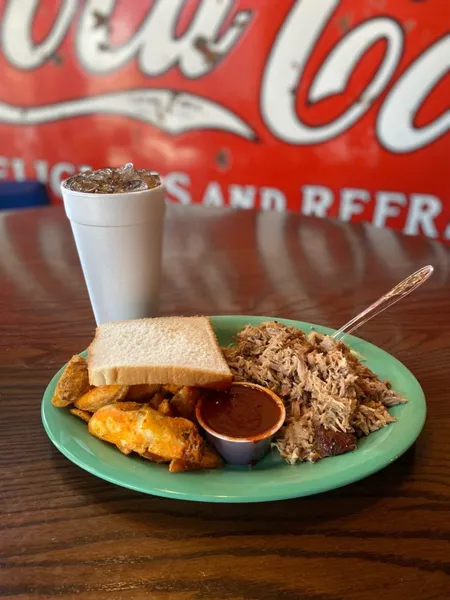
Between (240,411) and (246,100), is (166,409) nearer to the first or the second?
(240,411)

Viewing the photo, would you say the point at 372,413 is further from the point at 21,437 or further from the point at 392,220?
the point at 392,220

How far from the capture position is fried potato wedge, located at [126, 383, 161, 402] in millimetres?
1013

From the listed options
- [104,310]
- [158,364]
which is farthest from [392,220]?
[158,364]

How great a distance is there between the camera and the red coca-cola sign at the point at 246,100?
326 centimetres

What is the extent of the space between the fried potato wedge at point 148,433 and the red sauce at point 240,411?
51 millimetres

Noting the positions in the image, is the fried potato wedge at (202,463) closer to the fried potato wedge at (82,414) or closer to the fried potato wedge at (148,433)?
the fried potato wedge at (148,433)

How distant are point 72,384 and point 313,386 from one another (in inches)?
17.0

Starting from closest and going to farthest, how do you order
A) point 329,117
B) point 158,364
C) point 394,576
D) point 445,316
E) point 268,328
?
point 394,576
point 158,364
point 268,328
point 445,316
point 329,117

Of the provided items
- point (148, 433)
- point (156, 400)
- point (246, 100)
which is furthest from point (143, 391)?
point (246, 100)

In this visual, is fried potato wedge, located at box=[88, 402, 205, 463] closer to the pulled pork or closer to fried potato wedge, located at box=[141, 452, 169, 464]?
fried potato wedge, located at box=[141, 452, 169, 464]

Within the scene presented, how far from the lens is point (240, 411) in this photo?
3.14ft

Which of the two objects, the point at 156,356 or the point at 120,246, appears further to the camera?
the point at 120,246

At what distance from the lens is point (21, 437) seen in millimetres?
987

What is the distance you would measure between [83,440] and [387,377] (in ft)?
1.91
